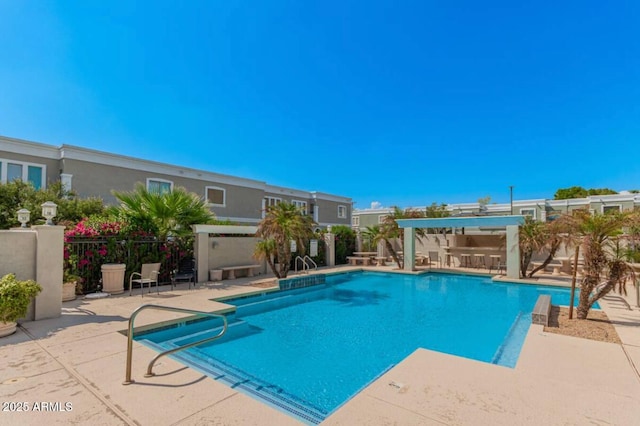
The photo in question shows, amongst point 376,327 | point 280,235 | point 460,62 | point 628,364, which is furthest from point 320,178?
point 628,364

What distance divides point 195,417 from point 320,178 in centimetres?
3597

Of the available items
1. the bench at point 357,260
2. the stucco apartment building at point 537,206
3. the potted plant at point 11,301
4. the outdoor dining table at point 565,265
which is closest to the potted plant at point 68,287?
the potted plant at point 11,301

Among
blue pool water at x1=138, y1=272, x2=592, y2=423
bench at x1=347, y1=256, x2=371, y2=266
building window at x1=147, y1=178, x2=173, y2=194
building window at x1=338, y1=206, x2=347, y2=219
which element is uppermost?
building window at x1=147, y1=178, x2=173, y2=194

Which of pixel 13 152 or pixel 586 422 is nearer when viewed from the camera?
pixel 586 422

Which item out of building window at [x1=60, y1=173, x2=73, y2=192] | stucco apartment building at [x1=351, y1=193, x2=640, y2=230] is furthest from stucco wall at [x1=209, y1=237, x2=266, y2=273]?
stucco apartment building at [x1=351, y1=193, x2=640, y2=230]

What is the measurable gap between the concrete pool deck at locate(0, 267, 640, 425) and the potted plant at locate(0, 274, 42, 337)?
0.30 metres

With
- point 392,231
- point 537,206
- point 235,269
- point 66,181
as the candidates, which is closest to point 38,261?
point 235,269

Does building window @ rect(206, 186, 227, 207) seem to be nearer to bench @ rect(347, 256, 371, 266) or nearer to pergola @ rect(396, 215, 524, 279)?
bench @ rect(347, 256, 371, 266)

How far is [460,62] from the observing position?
16.6 metres

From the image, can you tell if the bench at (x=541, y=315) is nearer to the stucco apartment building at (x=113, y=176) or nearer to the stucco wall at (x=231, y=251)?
the stucco apartment building at (x=113, y=176)

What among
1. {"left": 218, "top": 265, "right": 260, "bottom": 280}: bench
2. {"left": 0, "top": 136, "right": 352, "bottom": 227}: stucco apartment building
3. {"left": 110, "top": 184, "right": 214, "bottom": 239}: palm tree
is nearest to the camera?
{"left": 110, "top": 184, "right": 214, "bottom": 239}: palm tree

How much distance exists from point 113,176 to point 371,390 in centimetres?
1922

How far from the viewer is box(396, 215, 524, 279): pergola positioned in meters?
14.8

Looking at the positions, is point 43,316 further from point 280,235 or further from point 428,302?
point 428,302
